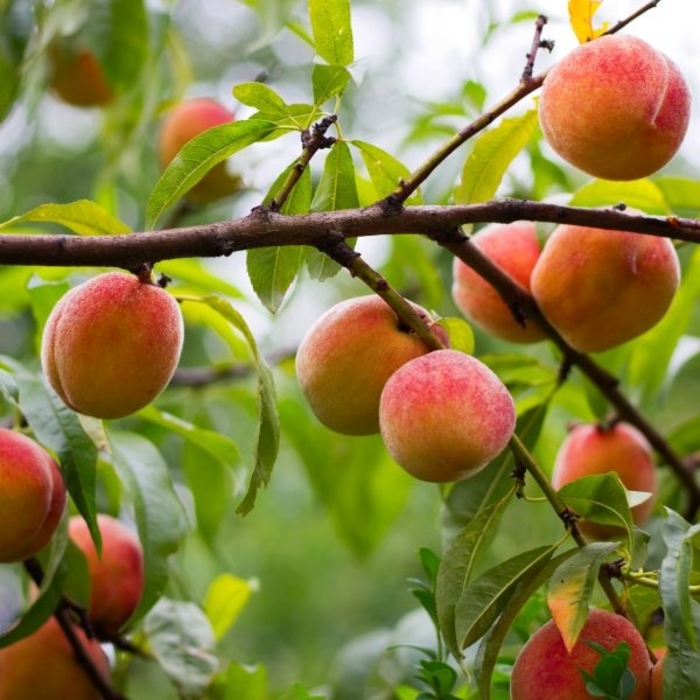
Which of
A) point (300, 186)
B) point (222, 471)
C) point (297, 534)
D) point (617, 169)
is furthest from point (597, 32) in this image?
point (297, 534)

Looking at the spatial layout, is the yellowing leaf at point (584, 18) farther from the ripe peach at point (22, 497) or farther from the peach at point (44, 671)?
the peach at point (44, 671)

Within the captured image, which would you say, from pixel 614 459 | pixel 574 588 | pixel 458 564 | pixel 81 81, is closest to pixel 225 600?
pixel 614 459

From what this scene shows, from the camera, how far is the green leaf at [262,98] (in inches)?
30.8

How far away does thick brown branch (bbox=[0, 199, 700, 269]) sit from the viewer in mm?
687

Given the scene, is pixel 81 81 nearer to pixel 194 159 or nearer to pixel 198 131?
pixel 198 131

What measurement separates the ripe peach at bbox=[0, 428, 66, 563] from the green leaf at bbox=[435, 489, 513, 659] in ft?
1.01

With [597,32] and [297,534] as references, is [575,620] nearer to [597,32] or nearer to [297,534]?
[597,32]

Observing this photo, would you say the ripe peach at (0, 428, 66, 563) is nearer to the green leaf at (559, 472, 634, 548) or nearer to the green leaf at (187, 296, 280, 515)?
the green leaf at (187, 296, 280, 515)

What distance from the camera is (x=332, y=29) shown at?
2.65ft

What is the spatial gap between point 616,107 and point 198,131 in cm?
136

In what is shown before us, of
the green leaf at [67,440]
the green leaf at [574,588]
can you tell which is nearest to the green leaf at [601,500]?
the green leaf at [574,588]

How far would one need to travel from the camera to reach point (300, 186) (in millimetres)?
850

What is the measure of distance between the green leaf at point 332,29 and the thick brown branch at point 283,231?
0.47 feet

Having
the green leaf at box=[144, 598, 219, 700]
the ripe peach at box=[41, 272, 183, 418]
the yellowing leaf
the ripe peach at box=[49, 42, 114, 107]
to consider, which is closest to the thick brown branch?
the ripe peach at box=[41, 272, 183, 418]
